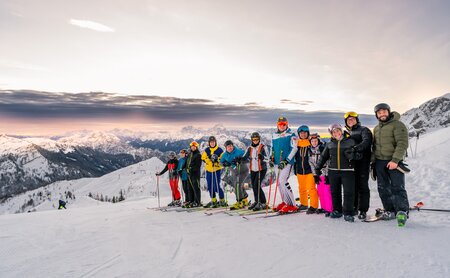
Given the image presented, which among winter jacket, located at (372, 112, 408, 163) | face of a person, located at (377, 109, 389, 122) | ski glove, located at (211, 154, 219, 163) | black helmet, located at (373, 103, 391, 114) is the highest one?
black helmet, located at (373, 103, 391, 114)

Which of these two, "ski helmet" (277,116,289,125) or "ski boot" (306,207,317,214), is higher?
"ski helmet" (277,116,289,125)

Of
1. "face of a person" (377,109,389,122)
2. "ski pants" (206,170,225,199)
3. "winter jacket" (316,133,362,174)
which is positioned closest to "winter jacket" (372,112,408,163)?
"face of a person" (377,109,389,122)

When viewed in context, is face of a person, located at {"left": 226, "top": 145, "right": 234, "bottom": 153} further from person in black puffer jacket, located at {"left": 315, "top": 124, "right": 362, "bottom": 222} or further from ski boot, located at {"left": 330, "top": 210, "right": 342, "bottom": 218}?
ski boot, located at {"left": 330, "top": 210, "right": 342, "bottom": 218}

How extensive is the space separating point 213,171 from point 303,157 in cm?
403

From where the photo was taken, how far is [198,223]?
766cm

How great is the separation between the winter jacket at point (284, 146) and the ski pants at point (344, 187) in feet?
4.13

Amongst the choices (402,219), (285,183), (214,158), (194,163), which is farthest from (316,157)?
(194,163)

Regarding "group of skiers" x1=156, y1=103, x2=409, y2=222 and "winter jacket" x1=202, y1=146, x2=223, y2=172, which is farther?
"winter jacket" x1=202, y1=146, x2=223, y2=172

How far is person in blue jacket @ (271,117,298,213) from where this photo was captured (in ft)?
26.8

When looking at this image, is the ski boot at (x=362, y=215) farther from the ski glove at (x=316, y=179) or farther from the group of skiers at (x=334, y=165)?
the ski glove at (x=316, y=179)

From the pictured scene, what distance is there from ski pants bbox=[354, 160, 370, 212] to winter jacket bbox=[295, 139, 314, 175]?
1292mm

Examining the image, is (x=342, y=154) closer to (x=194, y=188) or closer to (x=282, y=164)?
(x=282, y=164)

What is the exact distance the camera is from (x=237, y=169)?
32.8 ft

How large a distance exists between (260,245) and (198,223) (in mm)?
2710
